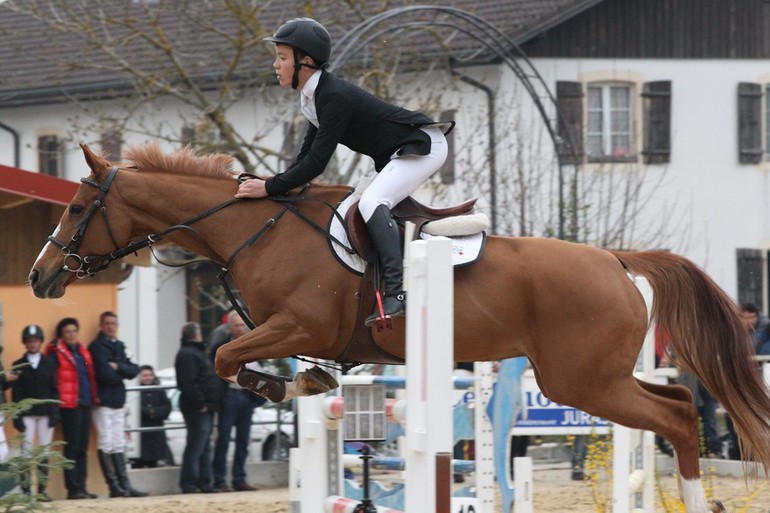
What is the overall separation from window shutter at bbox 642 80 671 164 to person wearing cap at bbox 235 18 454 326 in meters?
16.1

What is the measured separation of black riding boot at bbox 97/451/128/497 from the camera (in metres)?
10.6

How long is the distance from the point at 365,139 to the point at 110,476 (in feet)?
18.0

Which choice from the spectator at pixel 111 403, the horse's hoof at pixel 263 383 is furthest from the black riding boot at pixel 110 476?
the horse's hoof at pixel 263 383

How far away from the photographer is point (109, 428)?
1052 centimetres

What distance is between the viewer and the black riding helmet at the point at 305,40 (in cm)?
597

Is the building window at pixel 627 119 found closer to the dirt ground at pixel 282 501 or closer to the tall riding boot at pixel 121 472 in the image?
the dirt ground at pixel 282 501

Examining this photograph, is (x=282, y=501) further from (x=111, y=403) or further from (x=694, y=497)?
(x=694, y=497)

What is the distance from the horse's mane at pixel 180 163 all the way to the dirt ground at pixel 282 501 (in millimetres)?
3001

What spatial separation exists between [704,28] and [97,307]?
1452cm

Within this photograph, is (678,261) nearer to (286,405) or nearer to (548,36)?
(286,405)

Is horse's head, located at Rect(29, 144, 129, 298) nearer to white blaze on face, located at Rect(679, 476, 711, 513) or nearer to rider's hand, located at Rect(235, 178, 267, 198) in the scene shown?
rider's hand, located at Rect(235, 178, 267, 198)

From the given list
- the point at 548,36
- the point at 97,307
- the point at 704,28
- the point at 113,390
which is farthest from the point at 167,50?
the point at 704,28

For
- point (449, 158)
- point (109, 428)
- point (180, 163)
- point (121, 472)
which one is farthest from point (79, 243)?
point (449, 158)

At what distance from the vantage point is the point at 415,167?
611cm
